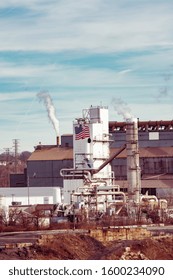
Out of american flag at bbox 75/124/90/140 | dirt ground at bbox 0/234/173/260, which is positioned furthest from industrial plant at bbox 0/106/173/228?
dirt ground at bbox 0/234/173/260

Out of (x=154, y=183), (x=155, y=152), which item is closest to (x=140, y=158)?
(x=155, y=152)

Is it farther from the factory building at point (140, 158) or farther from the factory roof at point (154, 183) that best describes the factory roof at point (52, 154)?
the factory roof at point (154, 183)

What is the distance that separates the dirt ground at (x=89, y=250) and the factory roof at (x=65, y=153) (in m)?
12.6

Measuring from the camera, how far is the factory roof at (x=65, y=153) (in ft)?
74.8

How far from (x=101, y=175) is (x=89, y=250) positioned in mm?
11039

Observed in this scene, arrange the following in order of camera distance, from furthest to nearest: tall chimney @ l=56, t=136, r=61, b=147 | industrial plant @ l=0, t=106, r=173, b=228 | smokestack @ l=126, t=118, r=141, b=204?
tall chimney @ l=56, t=136, r=61, b=147 < smokestack @ l=126, t=118, r=141, b=204 < industrial plant @ l=0, t=106, r=173, b=228

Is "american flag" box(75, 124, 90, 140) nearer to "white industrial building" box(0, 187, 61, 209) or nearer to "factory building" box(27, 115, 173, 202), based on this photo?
"white industrial building" box(0, 187, 61, 209)

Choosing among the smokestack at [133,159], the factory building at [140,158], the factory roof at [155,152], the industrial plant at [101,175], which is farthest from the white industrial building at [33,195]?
the factory roof at [155,152]

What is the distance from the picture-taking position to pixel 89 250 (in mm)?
9523

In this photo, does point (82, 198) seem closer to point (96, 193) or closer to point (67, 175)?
point (96, 193)

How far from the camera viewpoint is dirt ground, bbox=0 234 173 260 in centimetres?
873

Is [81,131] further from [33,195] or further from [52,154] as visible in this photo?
[52,154]

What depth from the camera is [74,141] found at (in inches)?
811
